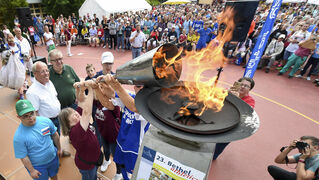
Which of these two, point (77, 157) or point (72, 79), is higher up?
point (72, 79)

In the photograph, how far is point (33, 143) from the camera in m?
2.37

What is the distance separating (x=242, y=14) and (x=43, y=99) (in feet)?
12.0

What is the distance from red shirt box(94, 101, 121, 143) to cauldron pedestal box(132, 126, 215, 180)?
1.45 meters

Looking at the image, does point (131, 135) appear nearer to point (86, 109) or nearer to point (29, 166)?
point (86, 109)

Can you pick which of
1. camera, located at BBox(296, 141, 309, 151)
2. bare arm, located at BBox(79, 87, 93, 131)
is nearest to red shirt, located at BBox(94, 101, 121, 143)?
bare arm, located at BBox(79, 87, 93, 131)

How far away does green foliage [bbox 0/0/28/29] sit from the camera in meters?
22.0

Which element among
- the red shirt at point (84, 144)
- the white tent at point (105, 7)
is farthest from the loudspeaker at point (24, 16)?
the white tent at point (105, 7)

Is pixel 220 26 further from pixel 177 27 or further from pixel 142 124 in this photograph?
pixel 177 27

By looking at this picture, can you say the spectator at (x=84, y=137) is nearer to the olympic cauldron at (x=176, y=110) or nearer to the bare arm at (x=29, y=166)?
the bare arm at (x=29, y=166)

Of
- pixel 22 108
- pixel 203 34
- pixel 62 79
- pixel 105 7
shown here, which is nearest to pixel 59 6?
pixel 105 7

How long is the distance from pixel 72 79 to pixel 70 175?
203cm

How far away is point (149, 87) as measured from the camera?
164 centimetres

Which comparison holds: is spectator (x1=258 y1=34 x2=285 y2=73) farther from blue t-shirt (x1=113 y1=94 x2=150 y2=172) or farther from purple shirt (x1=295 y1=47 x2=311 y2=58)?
blue t-shirt (x1=113 y1=94 x2=150 y2=172)

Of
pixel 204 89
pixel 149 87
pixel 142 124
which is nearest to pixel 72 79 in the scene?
pixel 142 124
